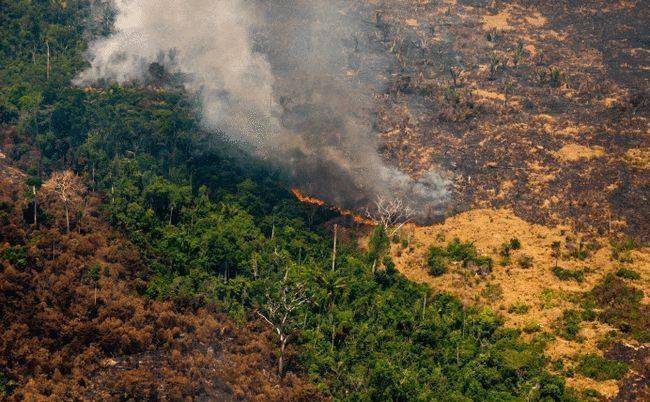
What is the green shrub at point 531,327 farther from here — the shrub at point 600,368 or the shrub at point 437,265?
the shrub at point 437,265

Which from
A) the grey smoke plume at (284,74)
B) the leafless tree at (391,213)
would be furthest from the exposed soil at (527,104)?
the leafless tree at (391,213)

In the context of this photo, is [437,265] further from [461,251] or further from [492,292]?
[492,292]

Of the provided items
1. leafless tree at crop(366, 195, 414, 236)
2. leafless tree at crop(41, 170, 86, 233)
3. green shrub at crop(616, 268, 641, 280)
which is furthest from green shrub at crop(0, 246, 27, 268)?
green shrub at crop(616, 268, 641, 280)

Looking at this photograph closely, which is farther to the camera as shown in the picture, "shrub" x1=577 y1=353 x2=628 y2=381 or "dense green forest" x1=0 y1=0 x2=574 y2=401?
"dense green forest" x1=0 y1=0 x2=574 y2=401

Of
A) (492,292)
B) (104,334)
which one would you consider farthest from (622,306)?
Result: (104,334)

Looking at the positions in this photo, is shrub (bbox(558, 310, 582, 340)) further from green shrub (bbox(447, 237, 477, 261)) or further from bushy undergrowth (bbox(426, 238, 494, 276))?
green shrub (bbox(447, 237, 477, 261))

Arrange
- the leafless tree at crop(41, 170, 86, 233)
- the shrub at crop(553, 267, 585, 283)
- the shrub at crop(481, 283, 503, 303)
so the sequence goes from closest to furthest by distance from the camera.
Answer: the shrub at crop(481, 283, 503, 303) < the shrub at crop(553, 267, 585, 283) < the leafless tree at crop(41, 170, 86, 233)

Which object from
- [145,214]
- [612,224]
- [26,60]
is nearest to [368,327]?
[145,214]

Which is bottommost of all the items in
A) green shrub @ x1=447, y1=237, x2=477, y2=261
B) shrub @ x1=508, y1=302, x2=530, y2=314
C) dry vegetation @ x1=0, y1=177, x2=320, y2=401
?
dry vegetation @ x1=0, y1=177, x2=320, y2=401
